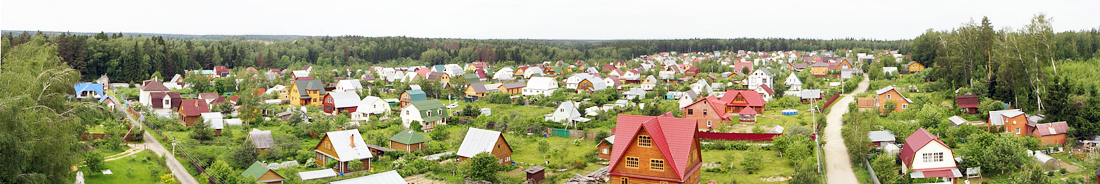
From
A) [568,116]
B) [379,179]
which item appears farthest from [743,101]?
[379,179]

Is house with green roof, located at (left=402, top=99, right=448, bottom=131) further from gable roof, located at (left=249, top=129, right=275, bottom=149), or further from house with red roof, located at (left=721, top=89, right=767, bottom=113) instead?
house with red roof, located at (left=721, top=89, right=767, bottom=113)

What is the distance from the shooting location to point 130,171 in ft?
74.1

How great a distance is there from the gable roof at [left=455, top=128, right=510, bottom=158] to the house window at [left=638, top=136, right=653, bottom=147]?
7.05 metres

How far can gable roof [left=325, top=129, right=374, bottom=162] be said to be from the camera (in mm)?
24875

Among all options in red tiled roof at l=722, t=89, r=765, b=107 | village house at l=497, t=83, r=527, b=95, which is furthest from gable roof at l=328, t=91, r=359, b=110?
red tiled roof at l=722, t=89, r=765, b=107

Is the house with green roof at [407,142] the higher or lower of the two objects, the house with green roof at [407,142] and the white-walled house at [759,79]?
the lower

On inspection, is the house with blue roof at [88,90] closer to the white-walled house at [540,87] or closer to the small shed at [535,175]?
the white-walled house at [540,87]

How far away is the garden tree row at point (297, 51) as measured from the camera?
58.5 metres

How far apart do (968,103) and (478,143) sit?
24583 mm

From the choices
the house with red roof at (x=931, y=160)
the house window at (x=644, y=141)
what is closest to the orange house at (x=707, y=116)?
the house with red roof at (x=931, y=160)

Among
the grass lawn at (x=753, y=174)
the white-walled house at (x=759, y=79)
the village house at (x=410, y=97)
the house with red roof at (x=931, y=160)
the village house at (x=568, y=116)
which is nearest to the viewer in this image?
the house with red roof at (x=931, y=160)

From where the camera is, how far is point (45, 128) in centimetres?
1747

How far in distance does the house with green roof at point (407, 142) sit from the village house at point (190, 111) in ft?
38.0

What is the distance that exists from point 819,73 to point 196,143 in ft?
183
